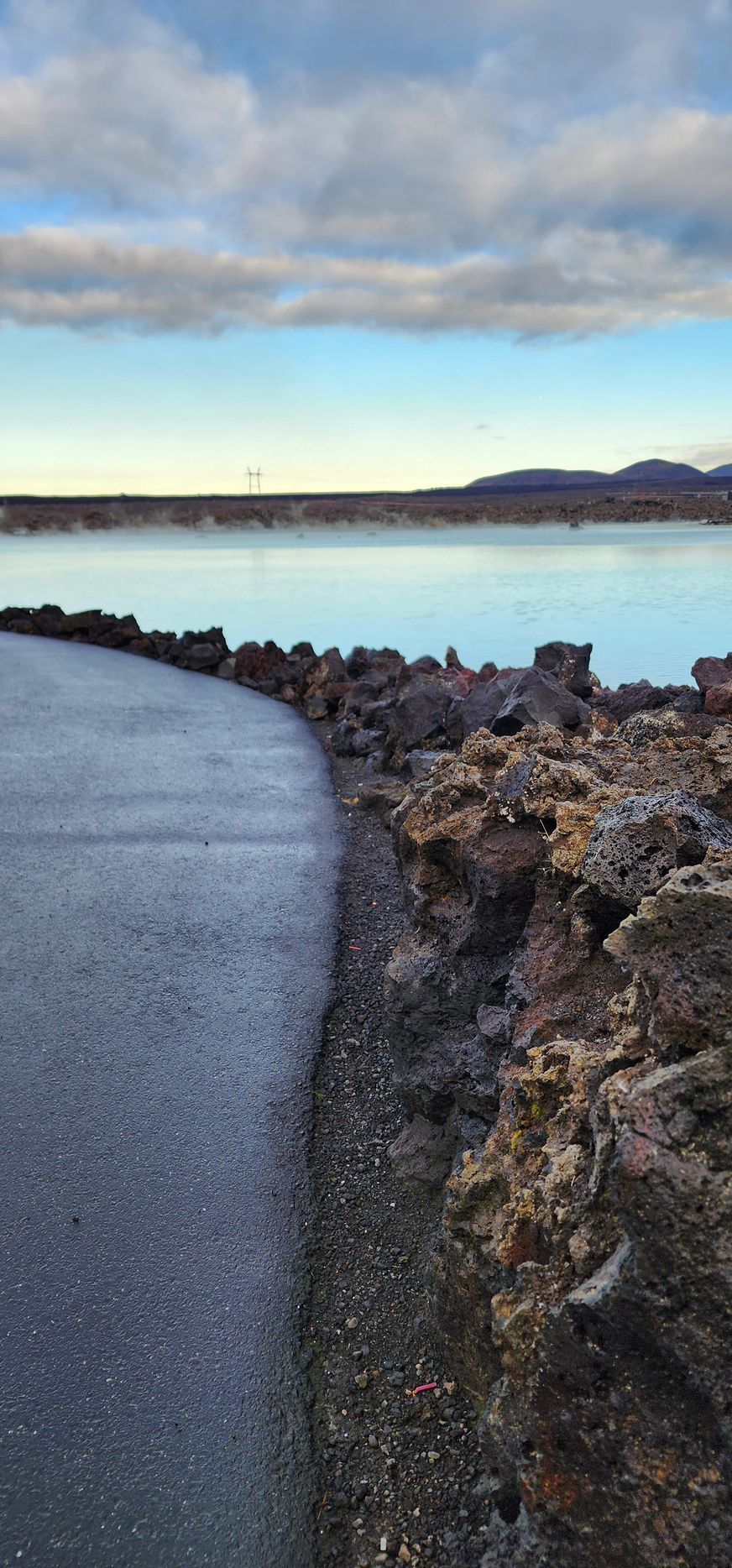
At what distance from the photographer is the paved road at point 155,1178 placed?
2.13 m

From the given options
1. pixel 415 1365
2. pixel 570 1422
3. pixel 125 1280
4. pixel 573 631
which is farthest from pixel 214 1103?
pixel 573 631

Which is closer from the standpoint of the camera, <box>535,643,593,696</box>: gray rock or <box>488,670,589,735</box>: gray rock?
<box>488,670,589,735</box>: gray rock

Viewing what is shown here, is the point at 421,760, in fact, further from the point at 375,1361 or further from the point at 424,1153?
the point at 375,1361

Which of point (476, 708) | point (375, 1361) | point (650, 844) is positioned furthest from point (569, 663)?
point (375, 1361)

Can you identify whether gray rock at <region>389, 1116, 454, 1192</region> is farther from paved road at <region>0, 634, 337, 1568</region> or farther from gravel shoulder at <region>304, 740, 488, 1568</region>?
paved road at <region>0, 634, 337, 1568</region>

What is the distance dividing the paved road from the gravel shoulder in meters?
0.08


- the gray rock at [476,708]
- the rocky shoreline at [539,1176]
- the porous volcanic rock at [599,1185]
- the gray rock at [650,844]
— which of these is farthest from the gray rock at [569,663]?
the gray rock at [650,844]

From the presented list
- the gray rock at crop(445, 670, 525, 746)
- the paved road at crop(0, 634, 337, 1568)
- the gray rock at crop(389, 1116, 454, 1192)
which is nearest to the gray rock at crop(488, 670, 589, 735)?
the gray rock at crop(445, 670, 525, 746)

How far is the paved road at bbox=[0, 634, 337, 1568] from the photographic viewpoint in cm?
213

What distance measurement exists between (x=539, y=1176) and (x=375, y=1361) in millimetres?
852

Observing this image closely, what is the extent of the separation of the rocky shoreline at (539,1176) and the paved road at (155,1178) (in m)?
0.16

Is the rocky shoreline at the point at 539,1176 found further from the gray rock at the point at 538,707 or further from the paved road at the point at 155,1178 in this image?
the gray rock at the point at 538,707

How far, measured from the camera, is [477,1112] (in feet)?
9.52

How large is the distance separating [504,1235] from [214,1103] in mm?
1719
